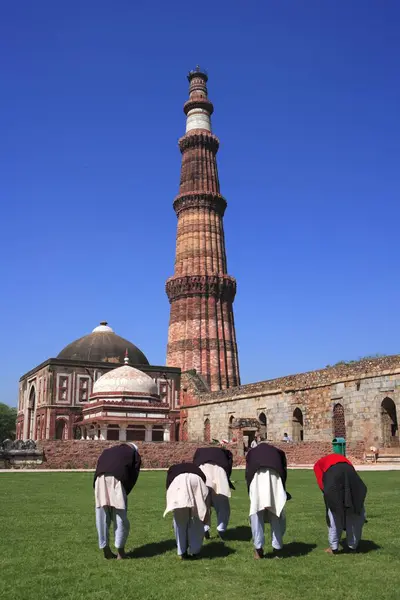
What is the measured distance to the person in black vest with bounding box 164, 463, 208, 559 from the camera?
238 inches

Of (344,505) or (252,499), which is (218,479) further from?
(344,505)

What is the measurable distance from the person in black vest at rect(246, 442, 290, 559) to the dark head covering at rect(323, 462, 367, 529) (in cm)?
47

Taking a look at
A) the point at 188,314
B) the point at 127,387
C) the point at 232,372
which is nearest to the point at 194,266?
the point at 188,314

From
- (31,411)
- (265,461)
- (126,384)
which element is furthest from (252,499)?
(31,411)

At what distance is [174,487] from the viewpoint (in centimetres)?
624

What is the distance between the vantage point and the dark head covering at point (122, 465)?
623cm

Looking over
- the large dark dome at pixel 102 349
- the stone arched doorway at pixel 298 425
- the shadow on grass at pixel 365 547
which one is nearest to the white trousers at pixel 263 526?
the shadow on grass at pixel 365 547

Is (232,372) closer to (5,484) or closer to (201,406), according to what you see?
(201,406)

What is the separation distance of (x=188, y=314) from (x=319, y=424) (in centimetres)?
1674

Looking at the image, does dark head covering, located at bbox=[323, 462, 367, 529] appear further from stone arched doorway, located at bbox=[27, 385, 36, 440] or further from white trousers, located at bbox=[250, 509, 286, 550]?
stone arched doorway, located at bbox=[27, 385, 36, 440]

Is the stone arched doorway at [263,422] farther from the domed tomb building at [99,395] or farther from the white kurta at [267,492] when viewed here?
the white kurta at [267,492]

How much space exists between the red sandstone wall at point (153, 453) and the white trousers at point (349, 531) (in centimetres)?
1442

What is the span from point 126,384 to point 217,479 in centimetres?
2624

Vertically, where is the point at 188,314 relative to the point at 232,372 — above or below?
above
